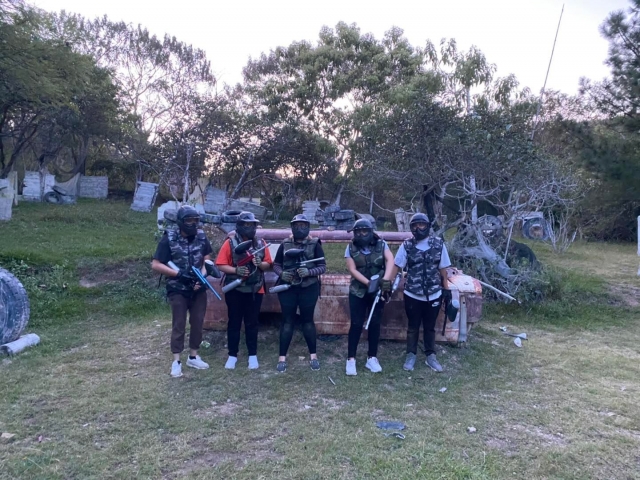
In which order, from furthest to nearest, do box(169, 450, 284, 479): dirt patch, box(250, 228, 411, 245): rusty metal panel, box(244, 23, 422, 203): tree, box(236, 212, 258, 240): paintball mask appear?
box(244, 23, 422, 203): tree → box(250, 228, 411, 245): rusty metal panel → box(236, 212, 258, 240): paintball mask → box(169, 450, 284, 479): dirt patch

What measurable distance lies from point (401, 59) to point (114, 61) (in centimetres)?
1494

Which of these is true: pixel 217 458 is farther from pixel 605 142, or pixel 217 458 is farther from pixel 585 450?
pixel 605 142

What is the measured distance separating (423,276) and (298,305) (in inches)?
50.4

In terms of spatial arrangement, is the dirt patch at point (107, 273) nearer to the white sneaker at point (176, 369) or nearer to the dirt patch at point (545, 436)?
the white sneaker at point (176, 369)

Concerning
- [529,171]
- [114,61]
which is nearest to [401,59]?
[529,171]

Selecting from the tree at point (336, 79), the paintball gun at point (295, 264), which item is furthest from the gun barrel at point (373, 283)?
the tree at point (336, 79)

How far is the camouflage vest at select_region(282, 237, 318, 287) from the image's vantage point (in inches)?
193

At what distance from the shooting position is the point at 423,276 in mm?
4941

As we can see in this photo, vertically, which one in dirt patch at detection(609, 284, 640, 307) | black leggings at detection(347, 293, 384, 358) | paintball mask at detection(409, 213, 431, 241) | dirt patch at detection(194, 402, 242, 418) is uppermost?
paintball mask at detection(409, 213, 431, 241)

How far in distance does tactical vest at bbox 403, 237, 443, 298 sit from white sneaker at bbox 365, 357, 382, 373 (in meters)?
0.79

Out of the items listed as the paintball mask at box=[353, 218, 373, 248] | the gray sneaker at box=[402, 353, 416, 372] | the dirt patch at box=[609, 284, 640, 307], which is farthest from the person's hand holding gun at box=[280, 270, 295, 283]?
the dirt patch at box=[609, 284, 640, 307]

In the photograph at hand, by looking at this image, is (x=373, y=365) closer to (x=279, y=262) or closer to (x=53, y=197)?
(x=279, y=262)

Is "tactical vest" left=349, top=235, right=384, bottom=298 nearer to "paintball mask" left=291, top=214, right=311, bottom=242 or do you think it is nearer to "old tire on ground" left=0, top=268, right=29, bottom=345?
"paintball mask" left=291, top=214, right=311, bottom=242

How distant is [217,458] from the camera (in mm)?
3377
